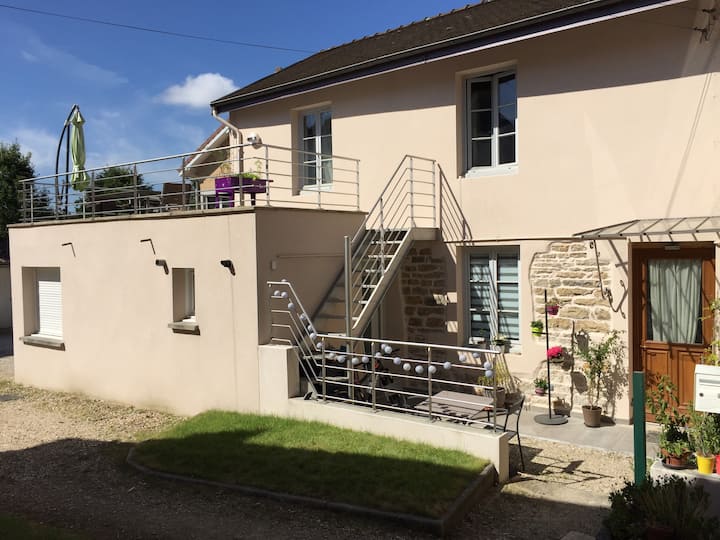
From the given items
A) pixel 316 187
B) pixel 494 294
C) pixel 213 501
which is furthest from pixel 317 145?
pixel 213 501

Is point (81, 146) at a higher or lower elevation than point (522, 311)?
higher

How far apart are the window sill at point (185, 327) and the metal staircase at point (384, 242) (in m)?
1.96

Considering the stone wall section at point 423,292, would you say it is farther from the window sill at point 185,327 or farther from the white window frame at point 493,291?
the window sill at point 185,327

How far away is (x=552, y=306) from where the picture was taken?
30.2 ft

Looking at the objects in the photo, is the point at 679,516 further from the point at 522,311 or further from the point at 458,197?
the point at 458,197

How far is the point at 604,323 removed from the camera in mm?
8891

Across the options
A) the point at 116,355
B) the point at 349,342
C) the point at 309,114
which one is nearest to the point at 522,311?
the point at 349,342

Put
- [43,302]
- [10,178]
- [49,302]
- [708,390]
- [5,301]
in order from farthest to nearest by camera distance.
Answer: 1. [10,178]
2. [5,301]
3. [43,302]
4. [49,302]
5. [708,390]

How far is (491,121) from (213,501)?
7.30 m

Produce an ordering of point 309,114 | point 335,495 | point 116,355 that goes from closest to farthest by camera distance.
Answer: point 335,495
point 116,355
point 309,114

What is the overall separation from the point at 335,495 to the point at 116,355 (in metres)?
6.64

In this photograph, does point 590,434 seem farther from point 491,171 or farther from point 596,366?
point 491,171

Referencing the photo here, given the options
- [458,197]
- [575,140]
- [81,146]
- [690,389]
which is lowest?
[690,389]

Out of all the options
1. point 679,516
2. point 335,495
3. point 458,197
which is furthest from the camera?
point 458,197
